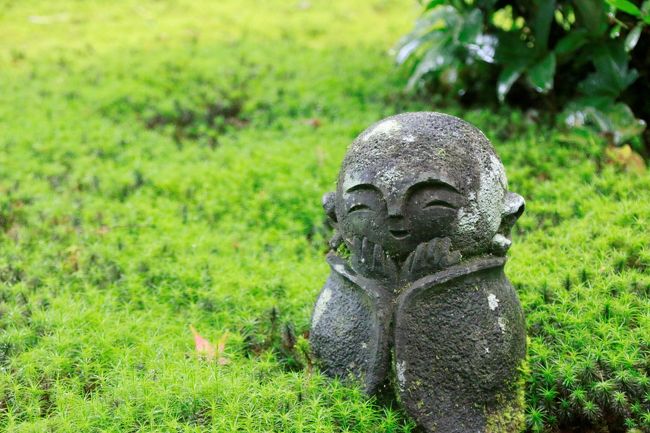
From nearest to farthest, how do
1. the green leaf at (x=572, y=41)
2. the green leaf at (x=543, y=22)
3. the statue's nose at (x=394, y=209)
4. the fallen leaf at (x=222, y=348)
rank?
the statue's nose at (x=394, y=209) < the fallen leaf at (x=222, y=348) < the green leaf at (x=572, y=41) < the green leaf at (x=543, y=22)

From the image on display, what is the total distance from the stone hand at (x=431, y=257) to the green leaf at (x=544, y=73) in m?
3.16

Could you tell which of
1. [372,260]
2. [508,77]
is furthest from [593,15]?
[372,260]

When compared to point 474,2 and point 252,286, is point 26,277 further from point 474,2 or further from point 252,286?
point 474,2

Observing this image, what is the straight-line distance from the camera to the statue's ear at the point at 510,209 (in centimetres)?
320

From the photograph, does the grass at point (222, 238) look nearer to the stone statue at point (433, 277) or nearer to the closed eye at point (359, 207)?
the stone statue at point (433, 277)

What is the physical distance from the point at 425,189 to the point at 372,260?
42cm

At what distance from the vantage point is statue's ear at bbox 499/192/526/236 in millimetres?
A: 3197

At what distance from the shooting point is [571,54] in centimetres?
616

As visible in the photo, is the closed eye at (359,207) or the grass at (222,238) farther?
the grass at (222,238)

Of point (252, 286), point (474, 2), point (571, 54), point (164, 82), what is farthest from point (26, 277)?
point (571, 54)

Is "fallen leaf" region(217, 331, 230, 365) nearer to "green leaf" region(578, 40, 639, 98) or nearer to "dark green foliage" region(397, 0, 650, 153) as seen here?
"dark green foliage" region(397, 0, 650, 153)

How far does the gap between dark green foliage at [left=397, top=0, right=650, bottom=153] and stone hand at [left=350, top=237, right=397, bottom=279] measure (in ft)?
10.1

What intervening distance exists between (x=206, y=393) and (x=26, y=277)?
6.24 ft

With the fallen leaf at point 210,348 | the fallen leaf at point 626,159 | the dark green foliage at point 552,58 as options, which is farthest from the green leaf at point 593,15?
the fallen leaf at point 210,348
